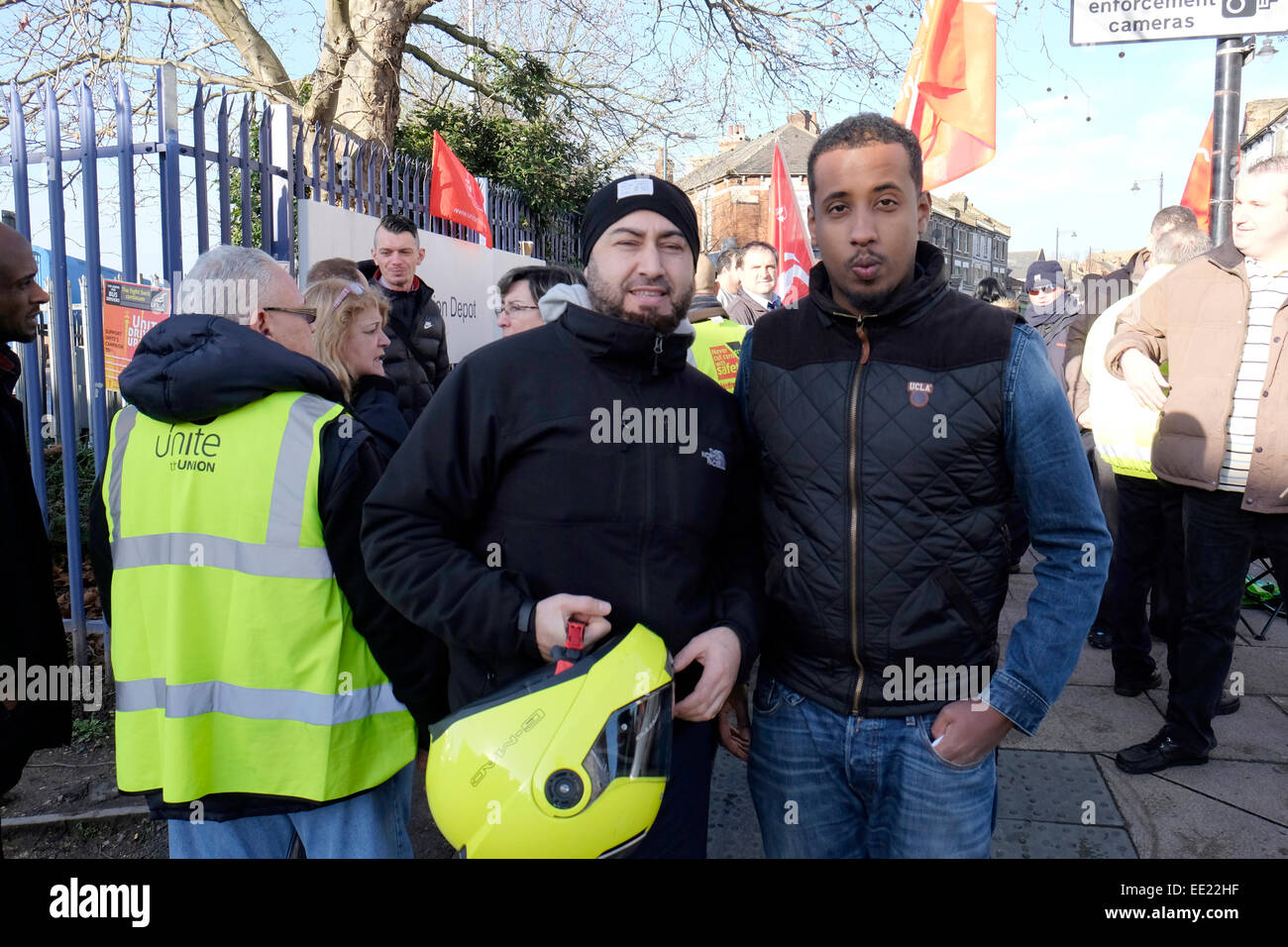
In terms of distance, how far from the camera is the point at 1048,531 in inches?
70.8

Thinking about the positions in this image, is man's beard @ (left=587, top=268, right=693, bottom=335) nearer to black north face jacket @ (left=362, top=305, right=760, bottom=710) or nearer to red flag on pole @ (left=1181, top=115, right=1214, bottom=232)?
black north face jacket @ (left=362, top=305, right=760, bottom=710)

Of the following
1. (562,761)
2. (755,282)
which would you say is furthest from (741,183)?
(562,761)

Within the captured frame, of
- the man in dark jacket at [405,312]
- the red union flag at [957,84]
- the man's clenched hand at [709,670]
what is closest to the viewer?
the man's clenched hand at [709,670]

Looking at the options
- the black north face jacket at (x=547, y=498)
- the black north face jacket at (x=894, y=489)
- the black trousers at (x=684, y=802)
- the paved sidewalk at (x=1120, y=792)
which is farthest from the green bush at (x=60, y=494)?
the black north face jacket at (x=894, y=489)

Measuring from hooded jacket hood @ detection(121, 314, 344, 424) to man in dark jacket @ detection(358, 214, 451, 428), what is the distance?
281 cm

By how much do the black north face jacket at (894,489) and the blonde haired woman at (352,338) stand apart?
134 cm

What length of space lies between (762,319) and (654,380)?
0.35 m

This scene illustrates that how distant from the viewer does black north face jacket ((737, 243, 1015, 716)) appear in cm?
177

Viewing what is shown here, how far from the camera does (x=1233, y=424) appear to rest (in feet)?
11.5

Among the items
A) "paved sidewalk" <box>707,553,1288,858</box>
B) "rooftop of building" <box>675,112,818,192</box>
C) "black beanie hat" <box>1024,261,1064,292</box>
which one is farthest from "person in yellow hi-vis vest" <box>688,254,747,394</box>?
"rooftop of building" <box>675,112,818,192</box>


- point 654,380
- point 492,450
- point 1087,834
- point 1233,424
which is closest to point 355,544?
point 492,450

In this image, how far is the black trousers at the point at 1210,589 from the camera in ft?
11.5

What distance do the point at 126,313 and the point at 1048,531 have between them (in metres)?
4.04

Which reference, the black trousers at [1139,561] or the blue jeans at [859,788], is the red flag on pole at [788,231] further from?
the blue jeans at [859,788]
